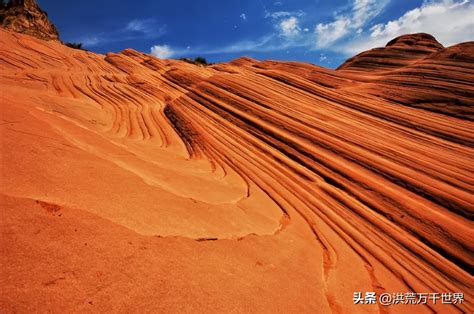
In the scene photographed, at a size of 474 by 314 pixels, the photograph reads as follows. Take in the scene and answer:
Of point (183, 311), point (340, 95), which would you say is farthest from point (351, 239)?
point (340, 95)

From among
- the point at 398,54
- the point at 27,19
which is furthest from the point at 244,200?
the point at 27,19

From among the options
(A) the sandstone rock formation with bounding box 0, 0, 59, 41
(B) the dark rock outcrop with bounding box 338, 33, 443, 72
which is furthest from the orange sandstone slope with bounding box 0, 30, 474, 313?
(A) the sandstone rock formation with bounding box 0, 0, 59, 41

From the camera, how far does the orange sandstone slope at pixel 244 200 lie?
2389mm

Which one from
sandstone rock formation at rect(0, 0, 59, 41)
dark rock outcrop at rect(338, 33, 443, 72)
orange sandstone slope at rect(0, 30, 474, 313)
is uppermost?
sandstone rock formation at rect(0, 0, 59, 41)

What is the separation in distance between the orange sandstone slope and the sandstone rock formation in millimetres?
23438

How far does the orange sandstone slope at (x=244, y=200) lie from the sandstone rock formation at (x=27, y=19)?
76.9ft

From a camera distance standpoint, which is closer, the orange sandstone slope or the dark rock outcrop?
the orange sandstone slope

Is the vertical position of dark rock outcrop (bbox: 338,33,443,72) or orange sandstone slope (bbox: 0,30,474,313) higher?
dark rock outcrop (bbox: 338,33,443,72)

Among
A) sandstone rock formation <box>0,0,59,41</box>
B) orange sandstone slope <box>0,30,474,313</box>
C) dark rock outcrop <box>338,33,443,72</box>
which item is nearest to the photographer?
orange sandstone slope <box>0,30,474,313</box>

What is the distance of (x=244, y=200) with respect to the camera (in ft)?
17.4

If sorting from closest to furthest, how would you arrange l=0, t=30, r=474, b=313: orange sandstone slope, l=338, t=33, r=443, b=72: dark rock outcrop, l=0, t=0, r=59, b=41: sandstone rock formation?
1. l=0, t=30, r=474, b=313: orange sandstone slope
2. l=338, t=33, r=443, b=72: dark rock outcrop
3. l=0, t=0, r=59, b=41: sandstone rock formation

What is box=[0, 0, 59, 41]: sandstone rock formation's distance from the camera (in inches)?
1094

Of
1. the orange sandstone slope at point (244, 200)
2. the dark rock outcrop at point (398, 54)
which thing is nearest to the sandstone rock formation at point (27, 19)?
the orange sandstone slope at point (244, 200)

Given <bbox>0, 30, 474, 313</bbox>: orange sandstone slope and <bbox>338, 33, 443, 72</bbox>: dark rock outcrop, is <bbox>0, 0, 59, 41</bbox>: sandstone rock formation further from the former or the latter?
<bbox>338, 33, 443, 72</bbox>: dark rock outcrop
